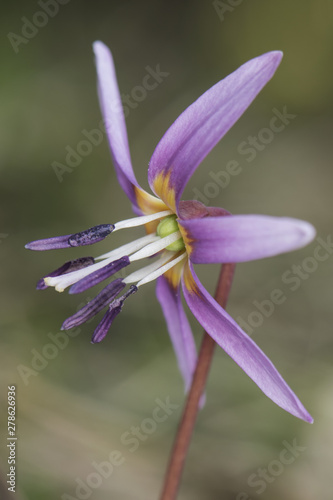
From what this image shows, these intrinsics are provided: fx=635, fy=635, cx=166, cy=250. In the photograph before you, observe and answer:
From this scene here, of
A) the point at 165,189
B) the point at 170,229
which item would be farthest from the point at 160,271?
the point at 165,189

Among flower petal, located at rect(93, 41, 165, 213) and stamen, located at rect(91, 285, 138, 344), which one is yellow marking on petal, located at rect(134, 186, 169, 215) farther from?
stamen, located at rect(91, 285, 138, 344)

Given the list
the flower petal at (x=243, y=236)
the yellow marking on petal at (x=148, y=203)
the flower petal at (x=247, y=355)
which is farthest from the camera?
the yellow marking on petal at (x=148, y=203)

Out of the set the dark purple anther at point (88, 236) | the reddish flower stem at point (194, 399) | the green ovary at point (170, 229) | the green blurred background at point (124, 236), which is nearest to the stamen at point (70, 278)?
the dark purple anther at point (88, 236)

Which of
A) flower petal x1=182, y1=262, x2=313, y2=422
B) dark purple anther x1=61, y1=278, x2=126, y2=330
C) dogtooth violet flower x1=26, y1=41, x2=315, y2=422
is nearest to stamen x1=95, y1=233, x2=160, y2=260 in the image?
dogtooth violet flower x1=26, y1=41, x2=315, y2=422

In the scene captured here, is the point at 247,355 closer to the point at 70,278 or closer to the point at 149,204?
the point at 70,278

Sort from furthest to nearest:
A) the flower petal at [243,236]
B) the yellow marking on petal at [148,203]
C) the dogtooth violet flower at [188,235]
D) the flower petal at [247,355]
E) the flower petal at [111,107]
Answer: the yellow marking on petal at [148,203]
the flower petal at [111,107]
the flower petal at [247,355]
the dogtooth violet flower at [188,235]
the flower petal at [243,236]

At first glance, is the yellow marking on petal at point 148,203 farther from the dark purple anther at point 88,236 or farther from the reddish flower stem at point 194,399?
the reddish flower stem at point 194,399

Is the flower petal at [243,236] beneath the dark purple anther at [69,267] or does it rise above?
beneath

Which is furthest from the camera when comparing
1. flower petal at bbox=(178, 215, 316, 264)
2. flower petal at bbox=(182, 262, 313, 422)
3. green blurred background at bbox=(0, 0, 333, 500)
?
green blurred background at bbox=(0, 0, 333, 500)
